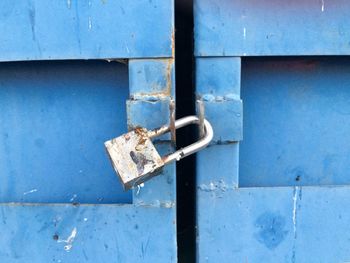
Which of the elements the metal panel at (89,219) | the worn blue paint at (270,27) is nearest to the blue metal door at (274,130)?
the worn blue paint at (270,27)

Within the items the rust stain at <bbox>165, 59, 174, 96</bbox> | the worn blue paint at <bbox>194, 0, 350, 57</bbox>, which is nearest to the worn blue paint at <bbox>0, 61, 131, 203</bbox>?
the rust stain at <bbox>165, 59, 174, 96</bbox>

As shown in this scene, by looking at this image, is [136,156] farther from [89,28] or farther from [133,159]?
[89,28]

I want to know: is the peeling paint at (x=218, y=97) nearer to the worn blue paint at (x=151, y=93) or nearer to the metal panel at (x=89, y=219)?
the worn blue paint at (x=151, y=93)

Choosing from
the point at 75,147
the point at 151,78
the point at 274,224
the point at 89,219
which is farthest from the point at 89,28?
the point at 274,224

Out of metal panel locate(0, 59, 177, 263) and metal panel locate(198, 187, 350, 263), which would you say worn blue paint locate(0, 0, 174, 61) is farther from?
metal panel locate(198, 187, 350, 263)

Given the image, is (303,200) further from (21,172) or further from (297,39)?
(21,172)

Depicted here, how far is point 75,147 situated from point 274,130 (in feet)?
1.59

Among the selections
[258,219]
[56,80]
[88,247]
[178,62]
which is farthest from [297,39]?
[88,247]

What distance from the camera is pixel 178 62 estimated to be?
88cm

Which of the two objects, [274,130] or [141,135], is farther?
[274,130]

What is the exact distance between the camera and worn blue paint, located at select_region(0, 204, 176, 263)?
81cm

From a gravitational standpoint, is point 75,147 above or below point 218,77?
below

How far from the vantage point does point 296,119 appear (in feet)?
2.73

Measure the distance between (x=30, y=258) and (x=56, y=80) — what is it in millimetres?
435
